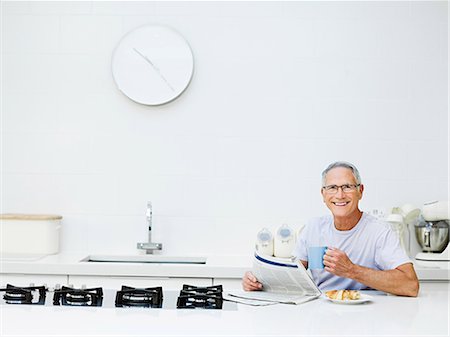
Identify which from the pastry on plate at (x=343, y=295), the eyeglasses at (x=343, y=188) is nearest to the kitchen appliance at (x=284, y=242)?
the eyeglasses at (x=343, y=188)

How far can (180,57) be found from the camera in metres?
4.12

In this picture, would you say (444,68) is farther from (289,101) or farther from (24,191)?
(24,191)

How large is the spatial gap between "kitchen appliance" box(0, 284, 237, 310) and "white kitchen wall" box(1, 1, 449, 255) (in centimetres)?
169

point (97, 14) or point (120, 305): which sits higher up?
point (97, 14)

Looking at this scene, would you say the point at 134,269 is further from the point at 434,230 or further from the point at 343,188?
the point at 434,230

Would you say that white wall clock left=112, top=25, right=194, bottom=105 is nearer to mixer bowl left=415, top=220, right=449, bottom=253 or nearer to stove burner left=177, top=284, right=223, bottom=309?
mixer bowl left=415, top=220, right=449, bottom=253

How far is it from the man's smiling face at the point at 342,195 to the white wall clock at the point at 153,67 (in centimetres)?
143

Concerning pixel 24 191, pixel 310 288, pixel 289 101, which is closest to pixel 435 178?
pixel 289 101

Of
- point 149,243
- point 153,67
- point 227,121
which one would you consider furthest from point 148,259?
point 153,67

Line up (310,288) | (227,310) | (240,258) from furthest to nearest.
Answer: (240,258)
(310,288)
(227,310)

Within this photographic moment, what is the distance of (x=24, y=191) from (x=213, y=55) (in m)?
1.45

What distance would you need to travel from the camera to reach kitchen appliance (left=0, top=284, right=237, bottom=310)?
233 cm

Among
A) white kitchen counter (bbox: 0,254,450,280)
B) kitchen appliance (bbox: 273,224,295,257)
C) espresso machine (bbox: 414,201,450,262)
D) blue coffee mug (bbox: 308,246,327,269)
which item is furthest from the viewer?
espresso machine (bbox: 414,201,450,262)

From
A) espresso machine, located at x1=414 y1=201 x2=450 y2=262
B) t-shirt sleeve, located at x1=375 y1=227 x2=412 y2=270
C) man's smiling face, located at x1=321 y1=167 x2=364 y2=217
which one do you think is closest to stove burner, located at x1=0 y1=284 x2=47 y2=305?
man's smiling face, located at x1=321 y1=167 x2=364 y2=217
